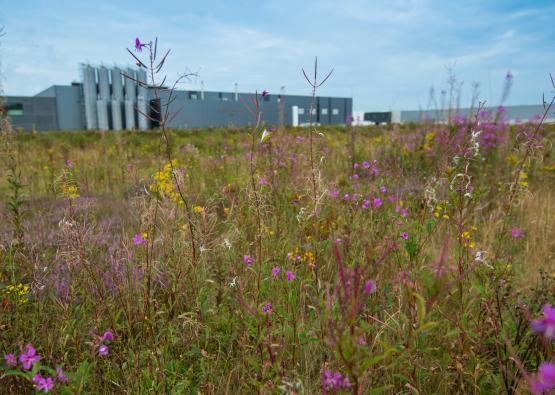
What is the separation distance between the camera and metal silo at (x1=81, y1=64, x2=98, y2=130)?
40.1m

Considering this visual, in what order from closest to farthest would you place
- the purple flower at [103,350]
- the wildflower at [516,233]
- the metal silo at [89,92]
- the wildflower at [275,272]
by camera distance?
the purple flower at [103,350], the wildflower at [275,272], the wildflower at [516,233], the metal silo at [89,92]

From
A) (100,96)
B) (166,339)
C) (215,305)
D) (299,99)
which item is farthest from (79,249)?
(299,99)

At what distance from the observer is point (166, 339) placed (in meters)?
1.88

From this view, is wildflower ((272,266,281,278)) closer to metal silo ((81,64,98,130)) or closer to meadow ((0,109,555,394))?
meadow ((0,109,555,394))

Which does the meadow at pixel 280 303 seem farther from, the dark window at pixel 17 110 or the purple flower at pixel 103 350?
the dark window at pixel 17 110

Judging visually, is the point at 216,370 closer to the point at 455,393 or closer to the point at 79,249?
the point at 79,249

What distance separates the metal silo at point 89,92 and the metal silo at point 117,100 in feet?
7.00

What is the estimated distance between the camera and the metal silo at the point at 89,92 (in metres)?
40.1

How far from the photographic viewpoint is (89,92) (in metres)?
40.9

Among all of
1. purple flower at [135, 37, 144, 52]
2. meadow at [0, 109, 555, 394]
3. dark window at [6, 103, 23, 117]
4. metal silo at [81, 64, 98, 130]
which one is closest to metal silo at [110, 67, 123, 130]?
metal silo at [81, 64, 98, 130]

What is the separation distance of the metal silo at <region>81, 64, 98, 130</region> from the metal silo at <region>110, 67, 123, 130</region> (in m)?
2.13

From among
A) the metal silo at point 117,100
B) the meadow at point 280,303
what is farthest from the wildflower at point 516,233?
the metal silo at point 117,100

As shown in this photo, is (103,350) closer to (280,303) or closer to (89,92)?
(280,303)

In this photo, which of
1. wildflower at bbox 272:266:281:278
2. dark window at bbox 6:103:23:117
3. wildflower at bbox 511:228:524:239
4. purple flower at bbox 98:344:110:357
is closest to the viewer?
purple flower at bbox 98:344:110:357
